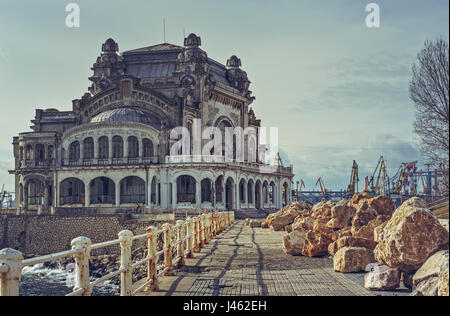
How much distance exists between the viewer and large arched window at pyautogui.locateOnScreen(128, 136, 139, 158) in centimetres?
5291

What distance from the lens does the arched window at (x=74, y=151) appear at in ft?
177

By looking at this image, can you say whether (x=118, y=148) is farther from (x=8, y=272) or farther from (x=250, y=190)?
(x=8, y=272)

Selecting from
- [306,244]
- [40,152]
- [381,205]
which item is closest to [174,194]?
[40,152]

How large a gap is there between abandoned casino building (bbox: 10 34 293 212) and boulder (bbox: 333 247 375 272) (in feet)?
121

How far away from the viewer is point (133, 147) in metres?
53.2

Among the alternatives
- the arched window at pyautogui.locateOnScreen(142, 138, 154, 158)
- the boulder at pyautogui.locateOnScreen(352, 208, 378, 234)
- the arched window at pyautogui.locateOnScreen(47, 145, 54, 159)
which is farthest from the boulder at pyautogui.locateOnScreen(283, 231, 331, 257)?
the arched window at pyautogui.locateOnScreen(47, 145, 54, 159)

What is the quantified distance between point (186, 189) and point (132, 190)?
16.5 ft

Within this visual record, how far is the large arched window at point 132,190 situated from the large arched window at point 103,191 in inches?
45.7

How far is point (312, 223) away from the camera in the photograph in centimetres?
1917

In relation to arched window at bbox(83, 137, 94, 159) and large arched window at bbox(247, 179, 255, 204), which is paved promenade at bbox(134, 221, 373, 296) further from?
large arched window at bbox(247, 179, 255, 204)

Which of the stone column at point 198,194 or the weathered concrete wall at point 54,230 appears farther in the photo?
the stone column at point 198,194

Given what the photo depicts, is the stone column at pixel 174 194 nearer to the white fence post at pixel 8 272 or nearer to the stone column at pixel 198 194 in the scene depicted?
the stone column at pixel 198 194

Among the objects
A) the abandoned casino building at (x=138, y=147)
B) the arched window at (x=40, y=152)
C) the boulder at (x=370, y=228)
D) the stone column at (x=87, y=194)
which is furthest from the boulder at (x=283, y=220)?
the arched window at (x=40, y=152)
